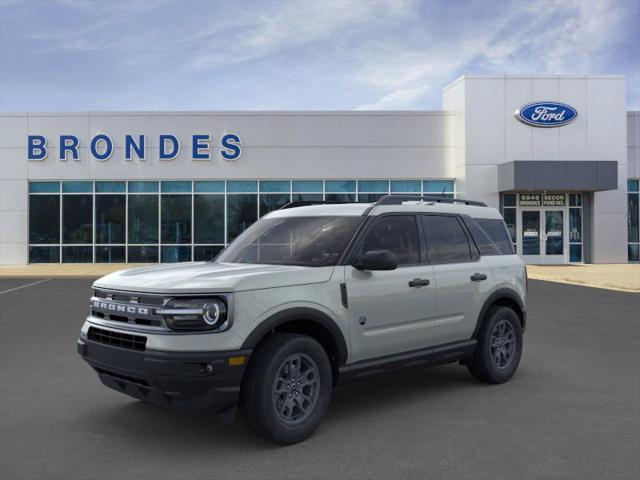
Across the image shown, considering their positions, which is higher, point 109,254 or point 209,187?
point 209,187

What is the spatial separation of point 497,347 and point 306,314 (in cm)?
281

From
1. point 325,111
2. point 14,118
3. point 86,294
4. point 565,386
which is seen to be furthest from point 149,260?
point 565,386

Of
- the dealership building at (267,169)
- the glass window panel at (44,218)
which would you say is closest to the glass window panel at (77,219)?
the dealership building at (267,169)

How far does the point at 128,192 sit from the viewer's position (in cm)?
2795

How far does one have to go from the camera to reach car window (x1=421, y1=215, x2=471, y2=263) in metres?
6.00

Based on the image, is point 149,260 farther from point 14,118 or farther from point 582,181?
point 582,181

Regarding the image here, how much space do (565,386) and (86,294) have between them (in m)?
12.8

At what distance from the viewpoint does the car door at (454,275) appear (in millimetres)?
5863

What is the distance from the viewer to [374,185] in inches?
1115

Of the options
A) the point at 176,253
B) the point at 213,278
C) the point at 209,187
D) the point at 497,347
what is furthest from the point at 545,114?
the point at 213,278

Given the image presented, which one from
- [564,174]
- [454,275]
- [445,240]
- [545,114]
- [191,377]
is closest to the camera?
[191,377]

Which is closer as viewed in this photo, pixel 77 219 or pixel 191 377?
pixel 191 377

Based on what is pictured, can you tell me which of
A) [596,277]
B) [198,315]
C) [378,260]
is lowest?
[596,277]

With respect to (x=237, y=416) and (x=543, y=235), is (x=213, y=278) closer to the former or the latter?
(x=237, y=416)
